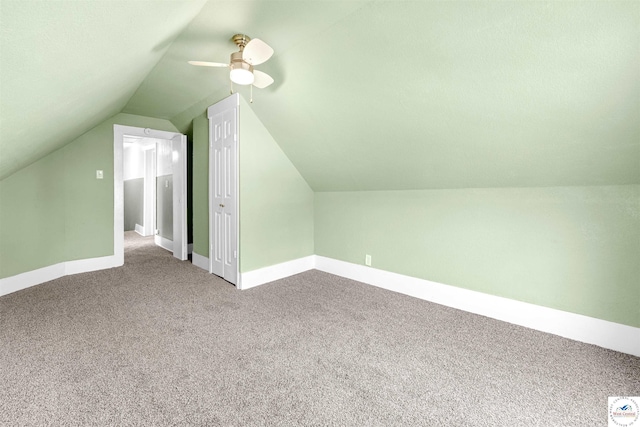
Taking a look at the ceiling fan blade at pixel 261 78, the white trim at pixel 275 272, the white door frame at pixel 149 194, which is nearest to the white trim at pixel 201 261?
the white trim at pixel 275 272

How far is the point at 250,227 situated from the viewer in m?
3.09

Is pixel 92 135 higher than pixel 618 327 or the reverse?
higher

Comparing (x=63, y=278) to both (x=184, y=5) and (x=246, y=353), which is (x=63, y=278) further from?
(x=184, y=5)

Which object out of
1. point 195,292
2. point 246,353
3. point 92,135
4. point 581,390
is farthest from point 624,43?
point 92,135

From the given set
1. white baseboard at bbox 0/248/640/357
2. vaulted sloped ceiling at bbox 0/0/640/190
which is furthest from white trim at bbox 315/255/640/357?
vaulted sloped ceiling at bbox 0/0/640/190

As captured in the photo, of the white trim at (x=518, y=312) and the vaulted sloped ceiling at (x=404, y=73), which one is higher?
the vaulted sloped ceiling at (x=404, y=73)

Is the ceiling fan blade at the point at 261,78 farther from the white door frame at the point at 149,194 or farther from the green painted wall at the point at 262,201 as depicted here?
the white door frame at the point at 149,194

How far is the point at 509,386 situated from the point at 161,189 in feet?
19.3

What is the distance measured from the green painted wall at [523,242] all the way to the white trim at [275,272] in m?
0.89

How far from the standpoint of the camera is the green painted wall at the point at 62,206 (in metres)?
2.93

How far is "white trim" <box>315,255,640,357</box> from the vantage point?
187 centimetres

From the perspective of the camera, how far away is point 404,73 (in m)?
1.87

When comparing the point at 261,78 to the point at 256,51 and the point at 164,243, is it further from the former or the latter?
the point at 164,243

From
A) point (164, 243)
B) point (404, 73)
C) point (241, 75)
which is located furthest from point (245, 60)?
point (164, 243)
